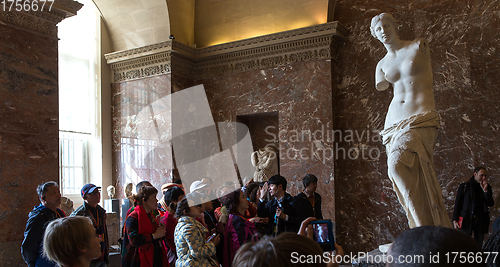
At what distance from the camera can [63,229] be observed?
2.36m

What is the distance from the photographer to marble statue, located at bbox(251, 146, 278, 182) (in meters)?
9.09

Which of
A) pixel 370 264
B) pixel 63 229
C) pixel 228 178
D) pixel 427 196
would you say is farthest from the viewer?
pixel 228 178

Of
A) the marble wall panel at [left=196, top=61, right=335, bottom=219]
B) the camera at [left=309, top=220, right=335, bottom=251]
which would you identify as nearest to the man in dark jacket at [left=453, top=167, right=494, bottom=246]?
the marble wall panel at [left=196, top=61, right=335, bottom=219]

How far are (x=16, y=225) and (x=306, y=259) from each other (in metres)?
5.07

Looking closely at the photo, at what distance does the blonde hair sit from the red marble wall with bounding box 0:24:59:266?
338 centimetres

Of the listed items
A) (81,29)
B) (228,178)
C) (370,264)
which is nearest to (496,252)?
(370,264)

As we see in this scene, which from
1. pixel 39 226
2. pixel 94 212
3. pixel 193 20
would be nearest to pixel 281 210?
pixel 94 212

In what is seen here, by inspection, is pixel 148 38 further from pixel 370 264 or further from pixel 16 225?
pixel 370 264

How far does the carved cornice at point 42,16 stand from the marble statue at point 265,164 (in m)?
4.84

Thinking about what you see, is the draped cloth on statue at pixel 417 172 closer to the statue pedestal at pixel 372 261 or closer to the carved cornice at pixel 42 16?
the statue pedestal at pixel 372 261

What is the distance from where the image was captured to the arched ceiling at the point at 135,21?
9953mm

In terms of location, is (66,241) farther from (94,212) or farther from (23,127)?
(23,127)

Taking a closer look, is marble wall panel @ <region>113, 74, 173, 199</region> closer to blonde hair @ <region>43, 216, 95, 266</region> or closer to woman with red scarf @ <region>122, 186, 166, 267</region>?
woman with red scarf @ <region>122, 186, 166, 267</region>

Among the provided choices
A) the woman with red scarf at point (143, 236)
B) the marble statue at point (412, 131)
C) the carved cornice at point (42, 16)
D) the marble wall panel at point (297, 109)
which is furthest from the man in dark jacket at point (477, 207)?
the carved cornice at point (42, 16)
